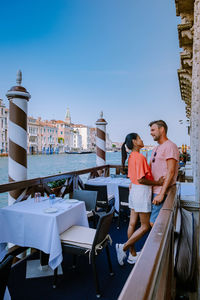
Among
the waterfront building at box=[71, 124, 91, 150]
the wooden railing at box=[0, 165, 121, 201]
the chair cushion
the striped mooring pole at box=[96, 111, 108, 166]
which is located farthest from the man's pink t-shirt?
the waterfront building at box=[71, 124, 91, 150]

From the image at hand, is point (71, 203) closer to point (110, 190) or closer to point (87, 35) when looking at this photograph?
point (110, 190)

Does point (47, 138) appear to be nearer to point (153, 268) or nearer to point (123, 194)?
point (123, 194)

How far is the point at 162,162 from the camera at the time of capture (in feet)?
8.29

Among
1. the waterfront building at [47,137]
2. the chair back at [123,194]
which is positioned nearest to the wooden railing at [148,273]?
the chair back at [123,194]

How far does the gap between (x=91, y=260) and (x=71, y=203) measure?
35.2 inches

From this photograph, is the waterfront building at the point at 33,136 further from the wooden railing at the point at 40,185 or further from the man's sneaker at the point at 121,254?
the man's sneaker at the point at 121,254

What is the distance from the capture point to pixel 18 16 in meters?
16.9

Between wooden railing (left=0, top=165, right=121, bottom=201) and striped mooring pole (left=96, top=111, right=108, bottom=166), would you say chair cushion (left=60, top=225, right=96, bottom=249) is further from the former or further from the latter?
striped mooring pole (left=96, top=111, right=108, bottom=166)

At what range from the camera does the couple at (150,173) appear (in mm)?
2396

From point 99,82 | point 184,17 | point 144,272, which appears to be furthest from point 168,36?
point 99,82

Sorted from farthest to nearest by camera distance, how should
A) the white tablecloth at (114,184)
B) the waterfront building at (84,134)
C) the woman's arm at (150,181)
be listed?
the waterfront building at (84,134) → the white tablecloth at (114,184) → the woman's arm at (150,181)

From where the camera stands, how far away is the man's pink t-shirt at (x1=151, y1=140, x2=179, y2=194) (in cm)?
239

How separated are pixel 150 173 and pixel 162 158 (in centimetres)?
26

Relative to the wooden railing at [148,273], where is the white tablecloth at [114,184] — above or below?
below
